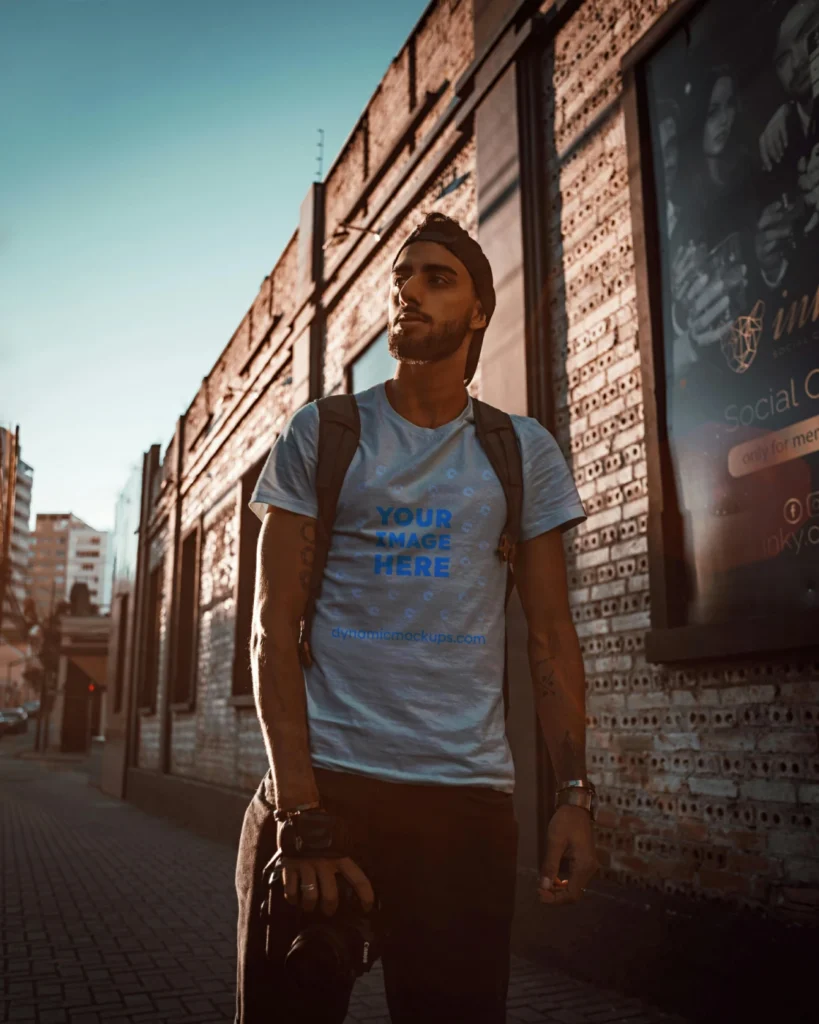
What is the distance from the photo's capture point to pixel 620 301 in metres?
4.70

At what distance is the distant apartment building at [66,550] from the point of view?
15262cm

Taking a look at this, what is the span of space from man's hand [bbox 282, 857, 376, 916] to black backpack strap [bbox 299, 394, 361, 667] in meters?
0.34

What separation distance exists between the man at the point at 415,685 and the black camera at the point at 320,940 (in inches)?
0.9

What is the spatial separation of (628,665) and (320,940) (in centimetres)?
323

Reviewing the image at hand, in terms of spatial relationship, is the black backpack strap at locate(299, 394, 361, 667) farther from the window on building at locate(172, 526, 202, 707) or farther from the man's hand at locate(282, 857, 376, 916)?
the window on building at locate(172, 526, 202, 707)

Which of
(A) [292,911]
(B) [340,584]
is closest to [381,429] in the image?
(B) [340,584]

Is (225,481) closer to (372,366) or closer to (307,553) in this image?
(372,366)

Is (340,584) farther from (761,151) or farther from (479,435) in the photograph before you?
(761,151)

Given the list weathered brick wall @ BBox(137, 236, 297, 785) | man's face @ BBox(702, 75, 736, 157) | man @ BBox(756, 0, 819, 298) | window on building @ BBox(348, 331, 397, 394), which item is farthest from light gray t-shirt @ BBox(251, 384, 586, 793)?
weathered brick wall @ BBox(137, 236, 297, 785)

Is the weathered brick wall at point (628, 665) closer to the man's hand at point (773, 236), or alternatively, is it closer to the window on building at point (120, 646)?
the man's hand at point (773, 236)

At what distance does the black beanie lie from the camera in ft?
6.11

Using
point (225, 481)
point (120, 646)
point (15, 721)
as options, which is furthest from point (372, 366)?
point (15, 721)

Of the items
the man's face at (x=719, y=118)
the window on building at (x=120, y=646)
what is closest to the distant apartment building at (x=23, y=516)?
the window on building at (x=120, y=646)

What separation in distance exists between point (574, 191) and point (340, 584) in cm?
420
